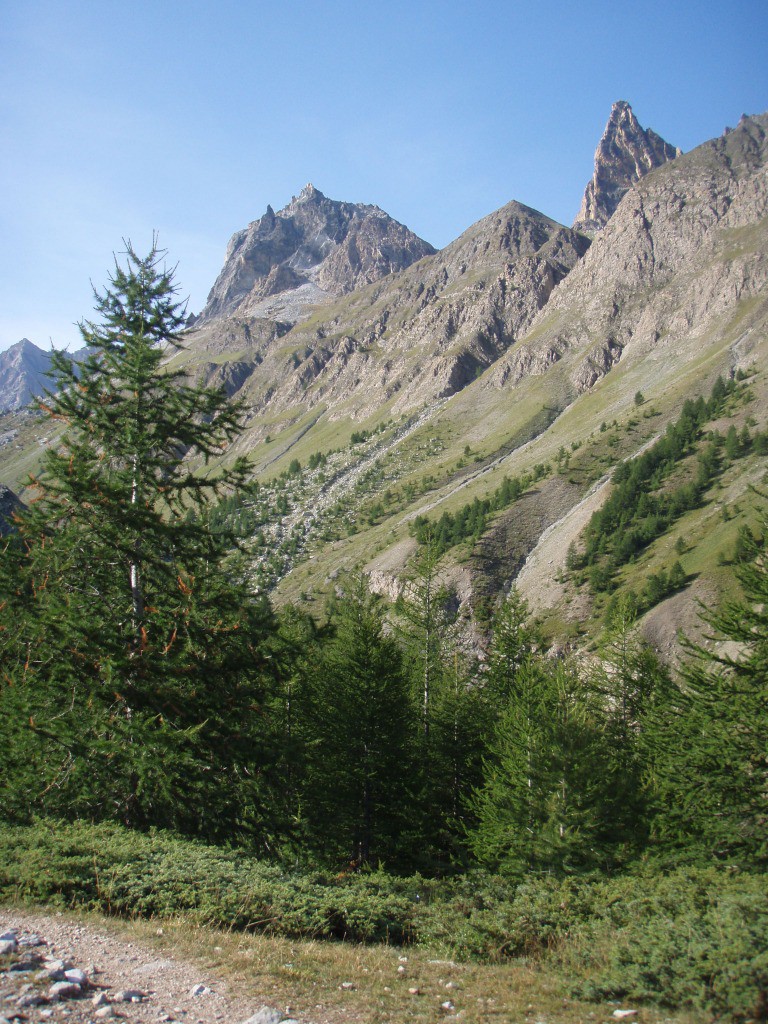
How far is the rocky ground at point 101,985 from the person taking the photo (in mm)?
5988

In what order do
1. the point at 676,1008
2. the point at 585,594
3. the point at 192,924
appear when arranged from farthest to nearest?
the point at 585,594
the point at 192,924
the point at 676,1008

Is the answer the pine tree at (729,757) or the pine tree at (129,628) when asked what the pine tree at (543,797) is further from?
the pine tree at (129,628)

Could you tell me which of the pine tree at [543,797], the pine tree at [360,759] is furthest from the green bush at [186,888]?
the pine tree at [360,759]

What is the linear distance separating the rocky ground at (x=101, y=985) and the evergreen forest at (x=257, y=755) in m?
1.29

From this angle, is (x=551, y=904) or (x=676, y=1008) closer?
(x=676, y=1008)

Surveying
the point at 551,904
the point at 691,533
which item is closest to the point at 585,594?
the point at 691,533

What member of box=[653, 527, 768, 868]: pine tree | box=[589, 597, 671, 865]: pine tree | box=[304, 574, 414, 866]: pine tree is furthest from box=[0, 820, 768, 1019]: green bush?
box=[304, 574, 414, 866]: pine tree

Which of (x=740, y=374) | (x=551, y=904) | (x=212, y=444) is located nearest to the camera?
(x=551, y=904)

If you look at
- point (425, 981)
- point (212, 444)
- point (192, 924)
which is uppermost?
point (212, 444)

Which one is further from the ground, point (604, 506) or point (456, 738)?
point (604, 506)

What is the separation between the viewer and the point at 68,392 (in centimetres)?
1299

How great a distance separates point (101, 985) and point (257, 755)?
19.5 feet

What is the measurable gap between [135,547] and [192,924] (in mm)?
7476

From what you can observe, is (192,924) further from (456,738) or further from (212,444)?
(456,738)
